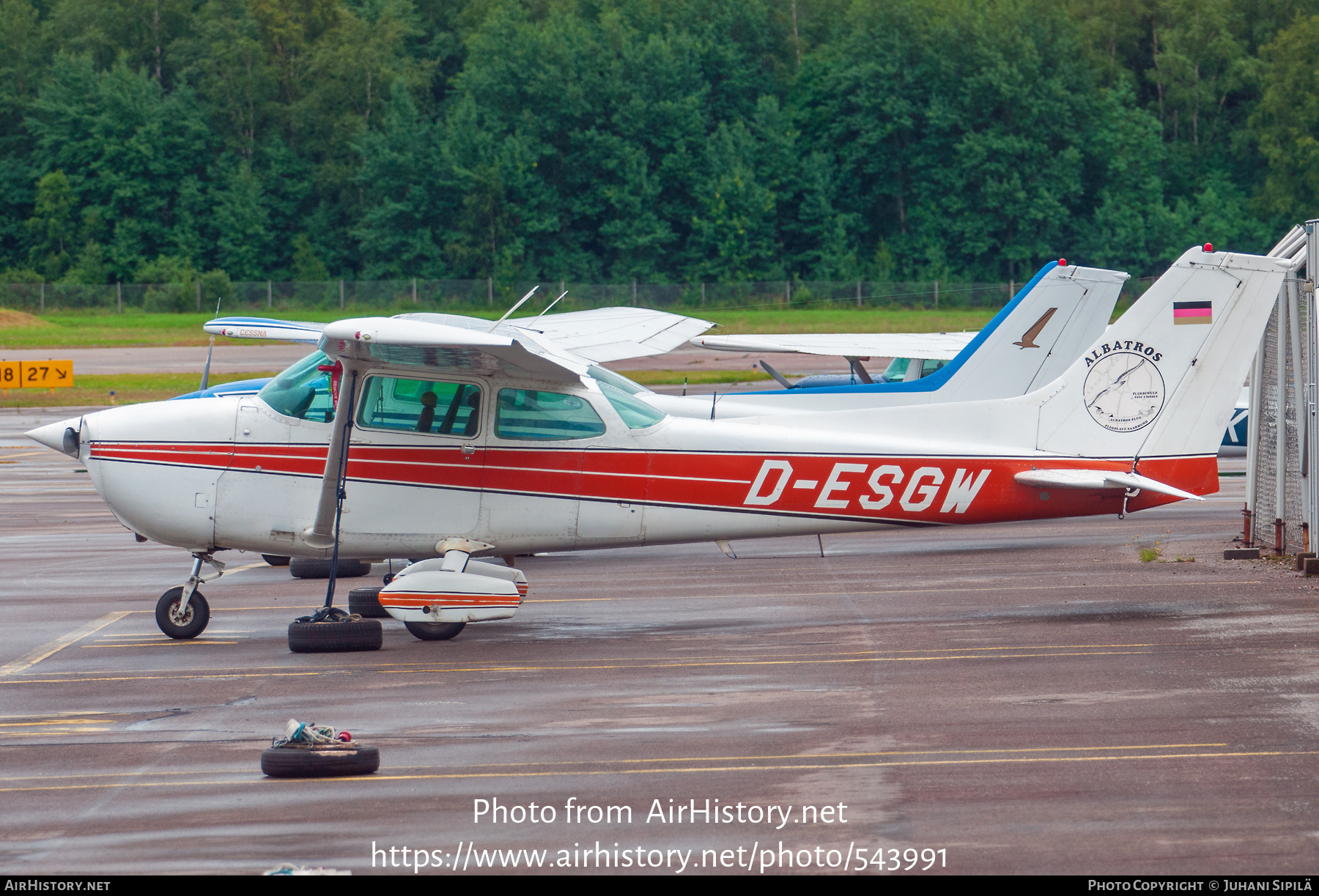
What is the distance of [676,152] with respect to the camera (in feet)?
219

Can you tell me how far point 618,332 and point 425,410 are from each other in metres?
4.99

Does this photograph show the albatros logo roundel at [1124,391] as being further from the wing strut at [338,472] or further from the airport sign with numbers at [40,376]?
the airport sign with numbers at [40,376]

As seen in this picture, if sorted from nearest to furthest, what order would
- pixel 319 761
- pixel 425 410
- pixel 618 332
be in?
pixel 319 761 → pixel 425 410 → pixel 618 332

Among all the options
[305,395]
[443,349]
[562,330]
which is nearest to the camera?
[443,349]

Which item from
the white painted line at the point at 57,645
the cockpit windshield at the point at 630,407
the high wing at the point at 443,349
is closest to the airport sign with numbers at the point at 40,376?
the white painted line at the point at 57,645

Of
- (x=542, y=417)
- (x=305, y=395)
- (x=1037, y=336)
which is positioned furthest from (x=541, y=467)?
(x=1037, y=336)

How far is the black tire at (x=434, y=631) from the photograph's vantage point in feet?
35.8

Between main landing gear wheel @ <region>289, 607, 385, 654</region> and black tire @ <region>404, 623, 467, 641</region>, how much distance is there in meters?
0.46

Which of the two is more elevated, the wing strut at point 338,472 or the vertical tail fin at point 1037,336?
the vertical tail fin at point 1037,336

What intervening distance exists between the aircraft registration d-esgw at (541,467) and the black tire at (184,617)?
13 mm

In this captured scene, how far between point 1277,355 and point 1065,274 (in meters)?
3.42

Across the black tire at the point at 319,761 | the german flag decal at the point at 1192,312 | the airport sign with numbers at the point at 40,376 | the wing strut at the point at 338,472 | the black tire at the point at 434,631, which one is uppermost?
the german flag decal at the point at 1192,312

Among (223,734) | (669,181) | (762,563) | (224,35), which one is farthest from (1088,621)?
(224,35)

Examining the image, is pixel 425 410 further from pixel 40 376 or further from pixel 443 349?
pixel 40 376
